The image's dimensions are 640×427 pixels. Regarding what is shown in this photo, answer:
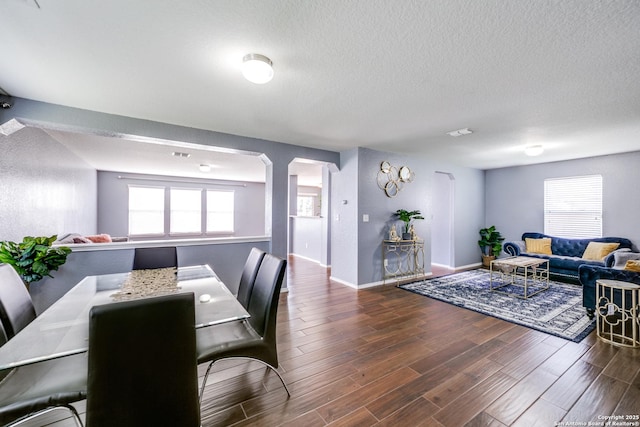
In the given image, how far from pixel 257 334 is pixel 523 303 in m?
3.80

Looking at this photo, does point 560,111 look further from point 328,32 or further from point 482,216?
point 482,216

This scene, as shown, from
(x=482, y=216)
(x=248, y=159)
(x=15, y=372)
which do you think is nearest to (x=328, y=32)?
(x=15, y=372)

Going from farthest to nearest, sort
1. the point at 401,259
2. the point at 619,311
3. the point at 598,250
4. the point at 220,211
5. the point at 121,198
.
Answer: the point at 220,211, the point at 121,198, the point at 401,259, the point at 598,250, the point at 619,311

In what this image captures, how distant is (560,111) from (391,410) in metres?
3.40

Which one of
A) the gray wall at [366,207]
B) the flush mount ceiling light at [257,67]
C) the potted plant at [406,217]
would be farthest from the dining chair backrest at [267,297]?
the potted plant at [406,217]

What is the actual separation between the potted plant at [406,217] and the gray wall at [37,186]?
521cm

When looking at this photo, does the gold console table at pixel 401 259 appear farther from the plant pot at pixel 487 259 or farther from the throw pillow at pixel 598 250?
the throw pillow at pixel 598 250

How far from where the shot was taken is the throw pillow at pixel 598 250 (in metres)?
4.55

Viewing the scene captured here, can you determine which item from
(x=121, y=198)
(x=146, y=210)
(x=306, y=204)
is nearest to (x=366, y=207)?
(x=306, y=204)

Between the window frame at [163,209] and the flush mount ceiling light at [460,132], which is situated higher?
the flush mount ceiling light at [460,132]

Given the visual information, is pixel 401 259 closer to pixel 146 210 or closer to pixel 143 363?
pixel 143 363

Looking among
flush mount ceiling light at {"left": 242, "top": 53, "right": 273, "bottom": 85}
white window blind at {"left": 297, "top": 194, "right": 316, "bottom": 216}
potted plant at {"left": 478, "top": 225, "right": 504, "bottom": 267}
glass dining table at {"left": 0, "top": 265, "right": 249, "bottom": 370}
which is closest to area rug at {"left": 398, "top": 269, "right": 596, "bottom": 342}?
potted plant at {"left": 478, "top": 225, "right": 504, "bottom": 267}

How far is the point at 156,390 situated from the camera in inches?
41.2

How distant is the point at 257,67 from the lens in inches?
75.4
